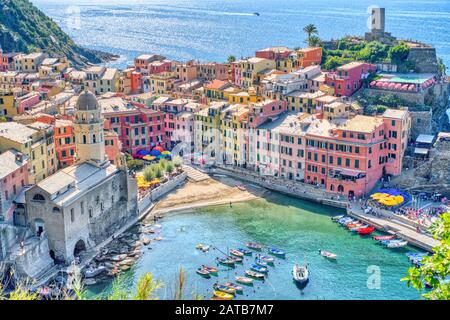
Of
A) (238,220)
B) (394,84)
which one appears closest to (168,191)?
(238,220)

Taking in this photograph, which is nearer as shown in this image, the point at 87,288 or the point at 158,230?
the point at 87,288

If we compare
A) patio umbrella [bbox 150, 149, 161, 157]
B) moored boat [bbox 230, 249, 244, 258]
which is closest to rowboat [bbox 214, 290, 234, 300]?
moored boat [bbox 230, 249, 244, 258]

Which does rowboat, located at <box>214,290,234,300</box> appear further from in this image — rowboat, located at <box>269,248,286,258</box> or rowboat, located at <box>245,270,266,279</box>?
rowboat, located at <box>269,248,286,258</box>

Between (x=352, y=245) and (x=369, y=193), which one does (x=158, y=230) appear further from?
(x=369, y=193)

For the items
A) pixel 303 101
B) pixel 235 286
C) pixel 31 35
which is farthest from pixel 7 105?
pixel 31 35

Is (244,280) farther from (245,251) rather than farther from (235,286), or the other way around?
(245,251)

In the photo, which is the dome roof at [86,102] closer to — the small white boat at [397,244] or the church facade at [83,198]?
the church facade at [83,198]
